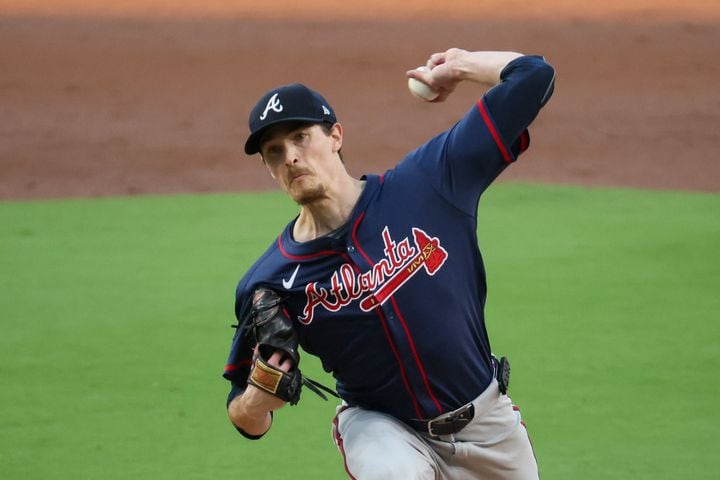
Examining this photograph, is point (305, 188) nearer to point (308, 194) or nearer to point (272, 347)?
point (308, 194)

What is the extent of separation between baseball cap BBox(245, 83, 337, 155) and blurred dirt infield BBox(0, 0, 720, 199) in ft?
26.5

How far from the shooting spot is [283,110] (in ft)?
11.6

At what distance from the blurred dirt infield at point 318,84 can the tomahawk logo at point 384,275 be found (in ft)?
26.5

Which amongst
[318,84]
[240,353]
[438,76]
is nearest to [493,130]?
[438,76]

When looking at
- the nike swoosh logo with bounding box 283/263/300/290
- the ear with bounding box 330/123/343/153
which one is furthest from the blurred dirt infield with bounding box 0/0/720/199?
the nike swoosh logo with bounding box 283/263/300/290

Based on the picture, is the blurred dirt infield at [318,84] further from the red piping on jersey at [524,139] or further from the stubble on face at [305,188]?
the stubble on face at [305,188]

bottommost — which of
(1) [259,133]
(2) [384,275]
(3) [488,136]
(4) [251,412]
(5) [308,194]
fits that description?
(4) [251,412]

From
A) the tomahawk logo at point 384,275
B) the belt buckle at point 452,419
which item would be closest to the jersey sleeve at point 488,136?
the tomahawk logo at point 384,275

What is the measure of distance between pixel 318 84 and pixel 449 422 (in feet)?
38.2

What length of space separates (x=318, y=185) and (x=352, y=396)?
0.72m

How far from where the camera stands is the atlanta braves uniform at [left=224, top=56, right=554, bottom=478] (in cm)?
356

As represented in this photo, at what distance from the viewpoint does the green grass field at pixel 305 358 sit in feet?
17.6

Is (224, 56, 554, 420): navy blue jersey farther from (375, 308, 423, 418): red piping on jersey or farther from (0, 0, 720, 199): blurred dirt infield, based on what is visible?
(0, 0, 720, 199): blurred dirt infield

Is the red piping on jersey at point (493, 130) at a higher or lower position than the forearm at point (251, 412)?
higher
